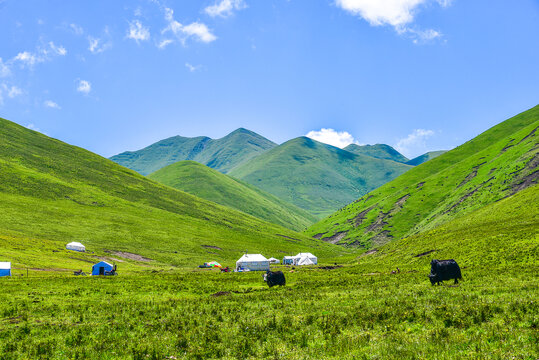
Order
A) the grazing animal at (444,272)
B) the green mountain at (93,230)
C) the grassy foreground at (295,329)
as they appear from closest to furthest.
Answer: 1. the grassy foreground at (295,329)
2. the grazing animal at (444,272)
3. the green mountain at (93,230)

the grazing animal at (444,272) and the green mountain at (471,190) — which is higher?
the green mountain at (471,190)

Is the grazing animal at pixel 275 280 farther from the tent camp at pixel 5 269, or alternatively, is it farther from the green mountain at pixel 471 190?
the green mountain at pixel 471 190

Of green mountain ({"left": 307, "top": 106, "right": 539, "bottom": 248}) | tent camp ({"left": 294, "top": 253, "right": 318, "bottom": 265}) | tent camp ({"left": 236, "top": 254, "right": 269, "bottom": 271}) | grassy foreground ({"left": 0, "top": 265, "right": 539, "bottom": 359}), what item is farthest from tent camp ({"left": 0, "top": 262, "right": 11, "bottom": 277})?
green mountain ({"left": 307, "top": 106, "right": 539, "bottom": 248})

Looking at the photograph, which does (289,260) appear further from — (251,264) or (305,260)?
(251,264)

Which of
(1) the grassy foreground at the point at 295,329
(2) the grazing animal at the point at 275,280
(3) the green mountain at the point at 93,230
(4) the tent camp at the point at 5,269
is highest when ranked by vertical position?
(3) the green mountain at the point at 93,230

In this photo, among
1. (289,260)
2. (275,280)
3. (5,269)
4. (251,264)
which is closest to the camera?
(275,280)

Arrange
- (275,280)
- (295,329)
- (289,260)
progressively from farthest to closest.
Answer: (289,260) < (275,280) < (295,329)

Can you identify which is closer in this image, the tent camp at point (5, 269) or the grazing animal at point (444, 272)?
the grazing animal at point (444, 272)

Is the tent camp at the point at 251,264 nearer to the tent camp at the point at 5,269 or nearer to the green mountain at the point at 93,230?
the green mountain at the point at 93,230

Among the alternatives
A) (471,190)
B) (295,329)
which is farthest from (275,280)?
(471,190)

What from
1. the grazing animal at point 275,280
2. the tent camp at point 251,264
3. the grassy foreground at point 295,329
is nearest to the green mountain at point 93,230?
the tent camp at point 251,264

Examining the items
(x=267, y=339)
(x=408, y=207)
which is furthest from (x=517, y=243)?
(x=408, y=207)

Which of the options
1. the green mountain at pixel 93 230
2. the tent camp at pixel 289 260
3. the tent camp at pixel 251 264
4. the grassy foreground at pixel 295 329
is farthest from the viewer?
the tent camp at pixel 289 260

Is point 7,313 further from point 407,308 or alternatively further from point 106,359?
point 407,308
